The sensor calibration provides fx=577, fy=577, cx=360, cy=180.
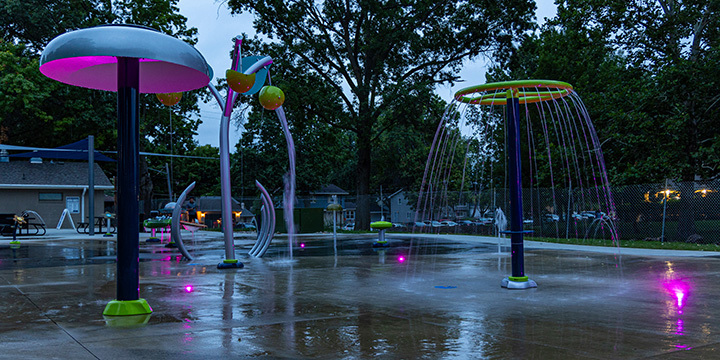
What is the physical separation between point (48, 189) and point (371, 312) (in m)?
40.6

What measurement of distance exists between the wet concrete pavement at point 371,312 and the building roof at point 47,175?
98.9ft

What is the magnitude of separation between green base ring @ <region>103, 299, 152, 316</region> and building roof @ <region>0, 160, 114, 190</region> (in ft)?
124

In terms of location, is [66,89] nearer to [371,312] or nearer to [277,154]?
[277,154]

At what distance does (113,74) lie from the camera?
28.9ft

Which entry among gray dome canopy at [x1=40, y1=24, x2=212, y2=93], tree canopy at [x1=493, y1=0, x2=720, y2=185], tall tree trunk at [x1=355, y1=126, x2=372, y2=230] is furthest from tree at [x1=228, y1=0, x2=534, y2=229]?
gray dome canopy at [x1=40, y1=24, x2=212, y2=93]

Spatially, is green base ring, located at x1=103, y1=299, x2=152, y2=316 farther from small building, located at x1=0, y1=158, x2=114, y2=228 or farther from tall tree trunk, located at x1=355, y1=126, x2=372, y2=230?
small building, located at x1=0, y1=158, x2=114, y2=228

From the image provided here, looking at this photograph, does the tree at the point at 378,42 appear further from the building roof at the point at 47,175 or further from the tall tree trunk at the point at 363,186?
the building roof at the point at 47,175

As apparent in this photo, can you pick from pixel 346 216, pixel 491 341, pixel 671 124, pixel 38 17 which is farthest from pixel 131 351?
pixel 346 216

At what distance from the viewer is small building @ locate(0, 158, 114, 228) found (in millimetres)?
39812

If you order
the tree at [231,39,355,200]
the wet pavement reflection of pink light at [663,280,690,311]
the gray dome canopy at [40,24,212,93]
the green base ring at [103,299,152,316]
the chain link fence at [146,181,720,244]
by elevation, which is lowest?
the wet pavement reflection of pink light at [663,280,690,311]

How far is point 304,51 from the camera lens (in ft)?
114

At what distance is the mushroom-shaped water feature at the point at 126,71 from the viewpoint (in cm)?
671

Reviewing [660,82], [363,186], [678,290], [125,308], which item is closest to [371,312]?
[125,308]

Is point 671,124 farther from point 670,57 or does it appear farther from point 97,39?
point 97,39
